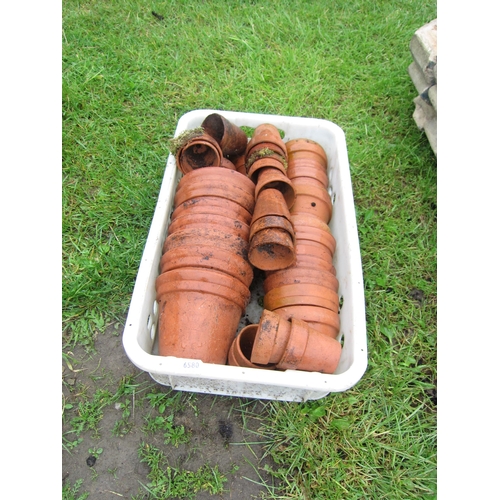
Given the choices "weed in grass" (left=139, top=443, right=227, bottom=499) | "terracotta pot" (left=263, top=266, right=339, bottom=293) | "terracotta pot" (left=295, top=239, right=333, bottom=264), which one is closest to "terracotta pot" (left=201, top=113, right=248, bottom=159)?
"terracotta pot" (left=295, top=239, right=333, bottom=264)

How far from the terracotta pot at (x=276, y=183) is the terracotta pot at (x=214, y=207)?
10 cm

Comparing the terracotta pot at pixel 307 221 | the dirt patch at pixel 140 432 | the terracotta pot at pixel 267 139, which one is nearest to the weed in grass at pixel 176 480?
the dirt patch at pixel 140 432

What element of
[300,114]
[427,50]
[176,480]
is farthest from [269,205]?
[427,50]

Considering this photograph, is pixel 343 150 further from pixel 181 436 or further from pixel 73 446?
pixel 73 446

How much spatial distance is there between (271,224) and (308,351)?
0.48 m

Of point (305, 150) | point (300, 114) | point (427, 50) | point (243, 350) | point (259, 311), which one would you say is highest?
point (427, 50)

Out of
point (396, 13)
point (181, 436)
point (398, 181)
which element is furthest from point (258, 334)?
point (396, 13)

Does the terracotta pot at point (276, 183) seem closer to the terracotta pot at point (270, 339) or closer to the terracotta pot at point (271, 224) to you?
the terracotta pot at point (271, 224)

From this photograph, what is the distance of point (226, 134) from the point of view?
6.73 feet

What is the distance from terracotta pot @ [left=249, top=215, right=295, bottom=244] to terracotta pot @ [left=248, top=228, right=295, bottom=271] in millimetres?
14

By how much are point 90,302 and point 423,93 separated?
2371 mm

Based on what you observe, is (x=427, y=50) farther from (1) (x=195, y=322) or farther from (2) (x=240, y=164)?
(1) (x=195, y=322)

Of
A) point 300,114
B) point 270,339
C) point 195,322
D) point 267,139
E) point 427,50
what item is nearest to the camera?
point 270,339

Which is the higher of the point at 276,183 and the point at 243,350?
the point at 276,183
